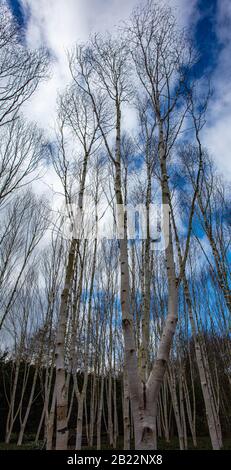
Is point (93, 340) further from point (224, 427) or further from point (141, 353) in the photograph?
point (224, 427)

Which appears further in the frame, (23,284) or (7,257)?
(23,284)

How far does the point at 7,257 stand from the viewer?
25.9 feet

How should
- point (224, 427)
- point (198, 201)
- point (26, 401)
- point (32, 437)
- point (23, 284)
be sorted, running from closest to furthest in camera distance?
point (198, 201) < point (23, 284) < point (32, 437) < point (26, 401) < point (224, 427)

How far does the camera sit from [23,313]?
10.5 meters

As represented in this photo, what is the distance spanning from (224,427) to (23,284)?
38.6ft

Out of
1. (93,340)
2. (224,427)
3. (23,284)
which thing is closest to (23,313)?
(23,284)

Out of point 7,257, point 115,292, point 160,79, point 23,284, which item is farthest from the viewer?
point 23,284
